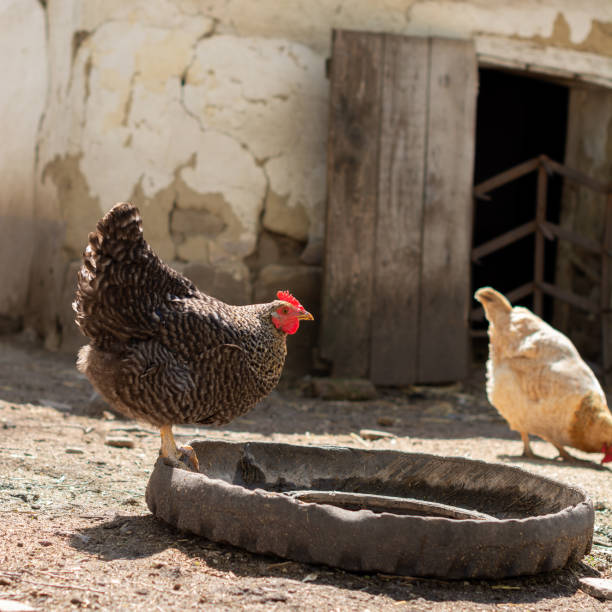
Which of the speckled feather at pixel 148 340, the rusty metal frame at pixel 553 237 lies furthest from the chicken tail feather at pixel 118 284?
the rusty metal frame at pixel 553 237

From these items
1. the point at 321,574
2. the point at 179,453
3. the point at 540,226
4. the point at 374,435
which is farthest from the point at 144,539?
the point at 540,226

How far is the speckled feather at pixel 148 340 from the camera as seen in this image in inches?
112

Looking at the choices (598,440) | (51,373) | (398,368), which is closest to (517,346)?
(598,440)

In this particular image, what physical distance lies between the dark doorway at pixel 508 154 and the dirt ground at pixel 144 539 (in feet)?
15.8

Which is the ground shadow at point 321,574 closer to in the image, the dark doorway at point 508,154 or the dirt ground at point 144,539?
the dirt ground at point 144,539

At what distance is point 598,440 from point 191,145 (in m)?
3.57

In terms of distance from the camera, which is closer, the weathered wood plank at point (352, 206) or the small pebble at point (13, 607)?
the small pebble at point (13, 607)

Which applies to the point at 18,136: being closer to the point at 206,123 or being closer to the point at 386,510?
the point at 206,123

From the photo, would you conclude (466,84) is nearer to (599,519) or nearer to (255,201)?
(255,201)

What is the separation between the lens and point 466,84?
254 inches

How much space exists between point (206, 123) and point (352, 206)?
127cm

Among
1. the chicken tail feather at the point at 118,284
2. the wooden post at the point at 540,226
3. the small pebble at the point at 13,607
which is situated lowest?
the small pebble at the point at 13,607

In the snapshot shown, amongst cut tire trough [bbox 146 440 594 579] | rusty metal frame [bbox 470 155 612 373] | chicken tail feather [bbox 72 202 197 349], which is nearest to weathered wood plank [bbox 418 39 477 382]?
rusty metal frame [bbox 470 155 612 373]

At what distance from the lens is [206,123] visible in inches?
240
